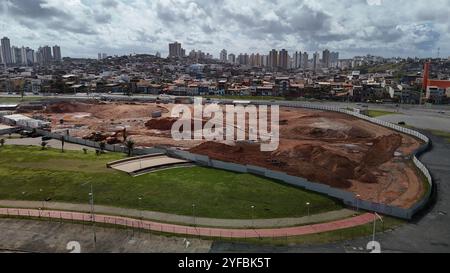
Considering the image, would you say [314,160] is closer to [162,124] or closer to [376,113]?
[162,124]

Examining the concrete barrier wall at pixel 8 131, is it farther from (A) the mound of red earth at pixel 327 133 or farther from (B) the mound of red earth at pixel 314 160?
(A) the mound of red earth at pixel 327 133

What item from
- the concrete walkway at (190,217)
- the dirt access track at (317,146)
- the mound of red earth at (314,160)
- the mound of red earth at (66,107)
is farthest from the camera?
the mound of red earth at (66,107)

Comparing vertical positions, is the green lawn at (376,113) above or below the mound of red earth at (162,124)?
above

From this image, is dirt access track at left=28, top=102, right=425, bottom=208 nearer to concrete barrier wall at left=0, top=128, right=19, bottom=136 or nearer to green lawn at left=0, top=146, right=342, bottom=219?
green lawn at left=0, top=146, right=342, bottom=219

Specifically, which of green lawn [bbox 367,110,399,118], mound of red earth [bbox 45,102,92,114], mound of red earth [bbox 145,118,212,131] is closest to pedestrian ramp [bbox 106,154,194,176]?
mound of red earth [bbox 145,118,212,131]

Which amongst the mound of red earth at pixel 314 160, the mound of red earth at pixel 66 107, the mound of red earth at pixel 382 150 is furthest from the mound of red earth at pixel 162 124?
the mound of red earth at pixel 382 150

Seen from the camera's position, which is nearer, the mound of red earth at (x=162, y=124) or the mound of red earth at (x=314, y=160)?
the mound of red earth at (x=314, y=160)

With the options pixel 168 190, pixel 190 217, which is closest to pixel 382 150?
pixel 168 190

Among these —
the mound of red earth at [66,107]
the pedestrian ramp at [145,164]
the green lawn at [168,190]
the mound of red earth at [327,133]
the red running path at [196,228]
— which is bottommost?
the red running path at [196,228]
